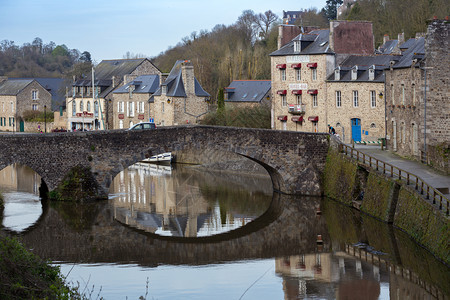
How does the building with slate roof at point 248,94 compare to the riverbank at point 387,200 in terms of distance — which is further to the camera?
the building with slate roof at point 248,94

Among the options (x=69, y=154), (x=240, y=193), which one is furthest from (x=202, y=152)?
(x=69, y=154)

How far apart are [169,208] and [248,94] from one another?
57.5 feet

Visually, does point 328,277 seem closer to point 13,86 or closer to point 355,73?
point 355,73

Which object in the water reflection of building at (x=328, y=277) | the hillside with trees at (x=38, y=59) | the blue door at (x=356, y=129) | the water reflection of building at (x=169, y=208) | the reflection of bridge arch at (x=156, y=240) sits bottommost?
the water reflection of building at (x=328, y=277)

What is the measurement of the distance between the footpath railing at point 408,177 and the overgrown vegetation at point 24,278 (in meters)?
9.80

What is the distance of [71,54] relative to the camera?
11431 cm

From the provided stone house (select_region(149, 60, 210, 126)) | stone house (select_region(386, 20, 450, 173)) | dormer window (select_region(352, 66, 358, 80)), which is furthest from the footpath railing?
stone house (select_region(149, 60, 210, 126))

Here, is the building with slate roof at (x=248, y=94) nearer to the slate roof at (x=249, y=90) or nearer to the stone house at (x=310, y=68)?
the slate roof at (x=249, y=90)

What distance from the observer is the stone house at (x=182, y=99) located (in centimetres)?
4637

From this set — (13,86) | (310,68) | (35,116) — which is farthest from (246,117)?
(13,86)

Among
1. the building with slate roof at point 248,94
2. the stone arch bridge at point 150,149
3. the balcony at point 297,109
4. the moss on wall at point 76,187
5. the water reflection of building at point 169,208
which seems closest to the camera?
the water reflection of building at point 169,208

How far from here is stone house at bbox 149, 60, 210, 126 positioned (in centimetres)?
4637

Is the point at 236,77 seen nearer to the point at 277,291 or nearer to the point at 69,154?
the point at 69,154

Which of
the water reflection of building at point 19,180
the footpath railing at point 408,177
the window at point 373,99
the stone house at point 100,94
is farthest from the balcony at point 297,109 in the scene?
the stone house at point 100,94
